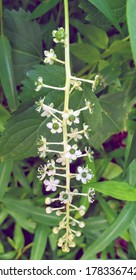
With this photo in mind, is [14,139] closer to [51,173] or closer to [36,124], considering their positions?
[36,124]

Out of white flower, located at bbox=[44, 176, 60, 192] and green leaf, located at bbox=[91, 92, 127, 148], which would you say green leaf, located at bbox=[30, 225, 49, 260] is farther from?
white flower, located at bbox=[44, 176, 60, 192]

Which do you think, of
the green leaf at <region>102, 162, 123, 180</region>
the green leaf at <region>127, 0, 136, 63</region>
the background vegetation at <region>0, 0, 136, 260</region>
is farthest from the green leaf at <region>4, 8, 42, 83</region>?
the green leaf at <region>127, 0, 136, 63</region>

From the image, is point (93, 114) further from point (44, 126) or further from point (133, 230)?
point (133, 230)

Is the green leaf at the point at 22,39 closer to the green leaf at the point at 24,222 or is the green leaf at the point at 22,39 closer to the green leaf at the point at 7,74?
the green leaf at the point at 7,74

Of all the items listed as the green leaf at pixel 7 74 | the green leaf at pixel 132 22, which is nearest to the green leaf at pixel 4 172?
the green leaf at pixel 7 74

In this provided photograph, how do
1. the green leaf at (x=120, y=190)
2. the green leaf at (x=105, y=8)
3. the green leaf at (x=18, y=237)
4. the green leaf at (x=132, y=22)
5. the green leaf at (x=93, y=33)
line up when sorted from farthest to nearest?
the green leaf at (x=18, y=237), the green leaf at (x=93, y=33), the green leaf at (x=120, y=190), the green leaf at (x=105, y=8), the green leaf at (x=132, y=22)

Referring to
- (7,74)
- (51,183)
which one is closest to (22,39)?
(7,74)
